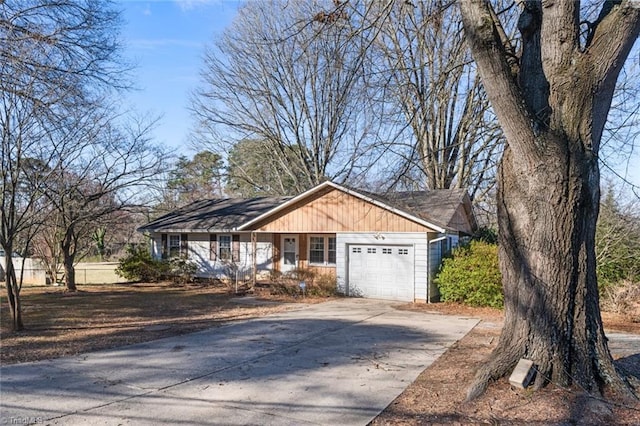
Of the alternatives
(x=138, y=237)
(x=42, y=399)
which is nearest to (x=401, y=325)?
(x=42, y=399)

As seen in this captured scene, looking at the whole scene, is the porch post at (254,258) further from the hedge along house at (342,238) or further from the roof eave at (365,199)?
the roof eave at (365,199)

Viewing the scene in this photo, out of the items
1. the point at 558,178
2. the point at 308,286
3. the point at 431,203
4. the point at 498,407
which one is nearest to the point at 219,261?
the point at 308,286

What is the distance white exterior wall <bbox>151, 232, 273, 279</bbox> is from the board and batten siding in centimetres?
167

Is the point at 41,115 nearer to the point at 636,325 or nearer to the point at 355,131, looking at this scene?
the point at 636,325

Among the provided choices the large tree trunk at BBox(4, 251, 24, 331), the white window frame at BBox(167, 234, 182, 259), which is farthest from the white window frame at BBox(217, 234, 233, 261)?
the large tree trunk at BBox(4, 251, 24, 331)

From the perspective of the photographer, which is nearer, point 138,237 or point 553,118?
point 553,118

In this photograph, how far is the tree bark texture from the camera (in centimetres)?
512

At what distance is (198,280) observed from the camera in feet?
67.9

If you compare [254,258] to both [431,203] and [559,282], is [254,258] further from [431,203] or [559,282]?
[559,282]

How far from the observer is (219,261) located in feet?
67.0

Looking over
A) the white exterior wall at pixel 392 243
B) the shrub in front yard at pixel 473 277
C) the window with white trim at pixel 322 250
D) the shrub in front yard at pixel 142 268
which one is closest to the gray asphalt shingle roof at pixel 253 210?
the white exterior wall at pixel 392 243

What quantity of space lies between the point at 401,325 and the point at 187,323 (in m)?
4.99

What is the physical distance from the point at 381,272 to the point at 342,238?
1.84m

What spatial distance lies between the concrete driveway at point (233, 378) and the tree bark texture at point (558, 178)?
1.71 meters
